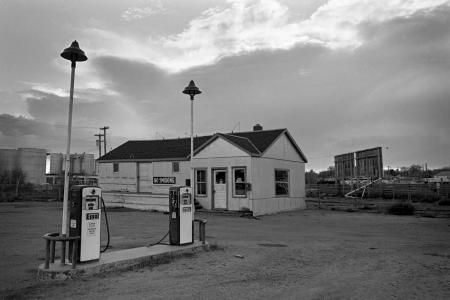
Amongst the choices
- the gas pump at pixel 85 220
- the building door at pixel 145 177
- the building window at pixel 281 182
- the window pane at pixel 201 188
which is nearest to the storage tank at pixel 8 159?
the building door at pixel 145 177

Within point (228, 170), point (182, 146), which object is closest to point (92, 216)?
point (228, 170)

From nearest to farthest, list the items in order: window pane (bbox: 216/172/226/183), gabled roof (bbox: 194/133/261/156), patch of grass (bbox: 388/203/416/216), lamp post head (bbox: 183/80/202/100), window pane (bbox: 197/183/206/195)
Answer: lamp post head (bbox: 183/80/202/100) → gabled roof (bbox: 194/133/261/156) → window pane (bbox: 216/172/226/183) → patch of grass (bbox: 388/203/416/216) → window pane (bbox: 197/183/206/195)

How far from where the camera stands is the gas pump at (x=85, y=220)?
770 centimetres

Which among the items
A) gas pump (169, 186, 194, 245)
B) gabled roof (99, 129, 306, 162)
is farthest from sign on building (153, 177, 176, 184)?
gas pump (169, 186, 194, 245)

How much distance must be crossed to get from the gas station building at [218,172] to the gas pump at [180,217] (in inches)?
395

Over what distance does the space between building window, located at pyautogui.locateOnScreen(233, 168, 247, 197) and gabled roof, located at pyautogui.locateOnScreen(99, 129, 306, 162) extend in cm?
118

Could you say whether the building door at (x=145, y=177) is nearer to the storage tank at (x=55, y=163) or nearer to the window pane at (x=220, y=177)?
the window pane at (x=220, y=177)

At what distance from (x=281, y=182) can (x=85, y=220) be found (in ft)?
54.3

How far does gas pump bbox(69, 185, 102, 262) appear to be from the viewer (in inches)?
303

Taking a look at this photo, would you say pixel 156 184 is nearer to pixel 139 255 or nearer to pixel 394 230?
pixel 394 230

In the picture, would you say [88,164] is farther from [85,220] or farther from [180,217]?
[85,220]

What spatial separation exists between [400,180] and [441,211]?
48.4 m

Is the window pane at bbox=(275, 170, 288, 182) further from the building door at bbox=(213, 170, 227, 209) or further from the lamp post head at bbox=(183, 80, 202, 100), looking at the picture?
the lamp post head at bbox=(183, 80, 202, 100)

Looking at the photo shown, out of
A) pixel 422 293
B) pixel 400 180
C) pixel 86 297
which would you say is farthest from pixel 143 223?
pixel 400 180
